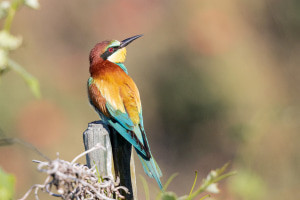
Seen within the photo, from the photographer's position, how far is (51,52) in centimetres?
631

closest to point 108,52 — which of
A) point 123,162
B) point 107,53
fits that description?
point 107,53

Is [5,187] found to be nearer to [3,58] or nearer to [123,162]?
[3,58]

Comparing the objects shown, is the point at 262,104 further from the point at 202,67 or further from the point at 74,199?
the point at 74,199

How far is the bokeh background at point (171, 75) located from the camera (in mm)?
5277

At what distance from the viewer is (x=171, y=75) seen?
19.2ft

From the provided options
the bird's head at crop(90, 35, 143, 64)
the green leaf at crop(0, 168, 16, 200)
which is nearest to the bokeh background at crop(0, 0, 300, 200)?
the bird's head at crop(90, 35, 143, 64)

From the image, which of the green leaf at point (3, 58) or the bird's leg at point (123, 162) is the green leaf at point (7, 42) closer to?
the green leaf at point (3, 58)

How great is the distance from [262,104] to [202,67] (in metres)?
0.84

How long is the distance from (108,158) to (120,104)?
559 mm

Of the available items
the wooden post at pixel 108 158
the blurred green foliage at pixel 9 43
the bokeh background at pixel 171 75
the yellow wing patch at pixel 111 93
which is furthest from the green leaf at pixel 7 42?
the bokeh background at pixel 171 75

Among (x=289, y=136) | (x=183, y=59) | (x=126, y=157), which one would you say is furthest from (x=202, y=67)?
(x=126, y=157)

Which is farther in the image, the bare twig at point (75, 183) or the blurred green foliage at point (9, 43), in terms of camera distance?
the bare twig at point (75, 183)

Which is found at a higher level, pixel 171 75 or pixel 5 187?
pixel 171 75

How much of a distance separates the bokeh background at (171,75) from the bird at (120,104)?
255cm
